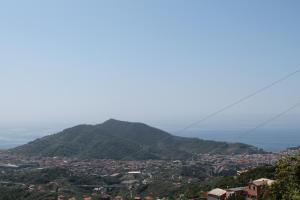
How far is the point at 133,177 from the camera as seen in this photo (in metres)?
79.9

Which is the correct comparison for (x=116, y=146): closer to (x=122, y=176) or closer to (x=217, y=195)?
(x=122, y=176)

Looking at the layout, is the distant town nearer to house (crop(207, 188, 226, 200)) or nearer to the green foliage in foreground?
house (crop(207, 188, 226, 200))

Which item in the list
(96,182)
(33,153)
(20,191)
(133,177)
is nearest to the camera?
(20,191)

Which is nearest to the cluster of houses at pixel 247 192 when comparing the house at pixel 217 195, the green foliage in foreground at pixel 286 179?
the house at pixel 217 195

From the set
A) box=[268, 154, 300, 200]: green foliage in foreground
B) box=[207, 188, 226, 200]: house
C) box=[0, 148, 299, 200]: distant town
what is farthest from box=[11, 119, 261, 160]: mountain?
box=[268, 154, 300, 200]: green foliage in foreground

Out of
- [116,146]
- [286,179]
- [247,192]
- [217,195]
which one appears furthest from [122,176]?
[286,179]

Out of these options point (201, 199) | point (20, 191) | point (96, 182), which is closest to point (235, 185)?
point (201, 199)

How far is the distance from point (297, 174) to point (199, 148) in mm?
127836

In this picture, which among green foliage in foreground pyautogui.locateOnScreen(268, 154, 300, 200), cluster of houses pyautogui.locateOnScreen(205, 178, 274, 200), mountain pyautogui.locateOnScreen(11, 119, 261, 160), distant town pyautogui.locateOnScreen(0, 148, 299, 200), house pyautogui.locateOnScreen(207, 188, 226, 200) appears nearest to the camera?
green foliage in foreground pyautogui.locateOnScreen(268, 154, 300, 200)

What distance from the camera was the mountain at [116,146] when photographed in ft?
415

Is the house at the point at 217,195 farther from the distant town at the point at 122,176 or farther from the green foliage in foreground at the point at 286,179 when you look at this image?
the green foliage in foreground at the point at 286,179

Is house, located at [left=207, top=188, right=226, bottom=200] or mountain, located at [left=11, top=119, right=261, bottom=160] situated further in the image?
mountain, located at [left=11, top=119, right=261, bottom=160]

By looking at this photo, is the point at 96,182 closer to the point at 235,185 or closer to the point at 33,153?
the point at 235,185

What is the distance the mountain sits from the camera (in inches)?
4983
